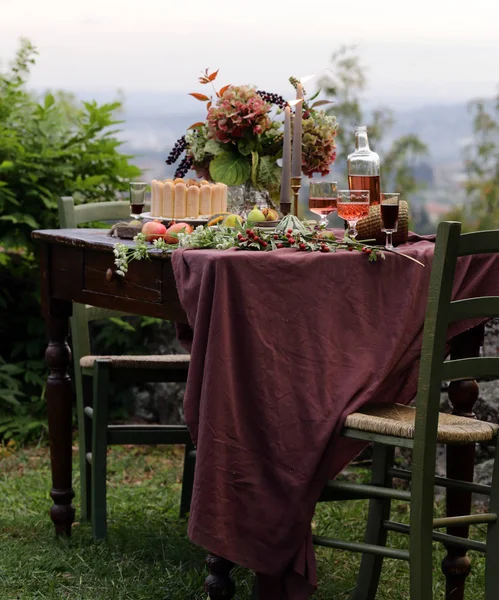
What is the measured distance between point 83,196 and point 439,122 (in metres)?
2.08

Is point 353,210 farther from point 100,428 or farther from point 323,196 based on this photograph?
point 100,428

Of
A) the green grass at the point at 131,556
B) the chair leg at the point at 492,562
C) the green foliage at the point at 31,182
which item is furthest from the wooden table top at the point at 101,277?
the green foliage at the point at 31,182

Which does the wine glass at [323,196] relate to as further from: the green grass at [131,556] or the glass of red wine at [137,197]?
the green grass at [131,556]

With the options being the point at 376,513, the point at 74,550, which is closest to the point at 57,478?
the point at 74,550

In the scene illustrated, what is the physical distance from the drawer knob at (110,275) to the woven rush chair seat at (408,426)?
897 mm

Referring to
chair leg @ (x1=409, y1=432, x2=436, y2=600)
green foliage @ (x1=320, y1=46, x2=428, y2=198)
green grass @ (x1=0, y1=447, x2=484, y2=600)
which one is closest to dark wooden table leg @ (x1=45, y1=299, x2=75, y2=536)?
green grass @ (x1=0, y1=447, x2=484, y2=600)

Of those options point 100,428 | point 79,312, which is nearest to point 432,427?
point 100,428

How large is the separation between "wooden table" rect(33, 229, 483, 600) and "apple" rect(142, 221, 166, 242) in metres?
0.08

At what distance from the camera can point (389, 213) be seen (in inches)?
104

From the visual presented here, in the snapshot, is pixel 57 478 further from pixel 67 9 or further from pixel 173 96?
pixel 67 9

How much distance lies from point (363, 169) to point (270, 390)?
85 centimetres

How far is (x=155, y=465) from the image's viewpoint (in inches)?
187

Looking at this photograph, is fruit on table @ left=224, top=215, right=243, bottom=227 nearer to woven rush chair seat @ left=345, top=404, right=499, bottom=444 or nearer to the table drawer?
the table drawer

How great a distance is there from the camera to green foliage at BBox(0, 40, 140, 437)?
4961mm
